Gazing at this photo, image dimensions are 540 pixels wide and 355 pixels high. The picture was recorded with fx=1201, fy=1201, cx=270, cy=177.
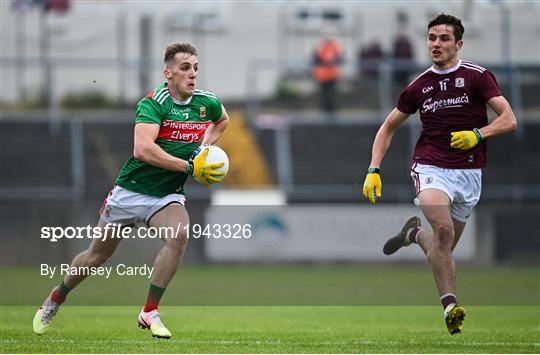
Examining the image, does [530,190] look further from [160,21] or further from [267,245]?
[160,21]

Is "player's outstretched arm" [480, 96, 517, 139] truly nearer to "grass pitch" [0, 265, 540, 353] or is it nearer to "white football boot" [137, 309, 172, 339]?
"grass pitch" [0, 265, 540, 353]

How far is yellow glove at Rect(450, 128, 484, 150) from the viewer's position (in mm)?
9570

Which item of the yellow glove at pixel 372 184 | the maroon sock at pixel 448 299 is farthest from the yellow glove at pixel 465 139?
the maroon sock at pixel 448 299

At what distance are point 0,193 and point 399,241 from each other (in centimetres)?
1234

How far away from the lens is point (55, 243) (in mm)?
16062

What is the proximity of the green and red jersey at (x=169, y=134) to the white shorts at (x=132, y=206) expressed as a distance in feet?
0.16

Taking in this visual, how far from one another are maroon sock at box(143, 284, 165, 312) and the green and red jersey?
78 cm

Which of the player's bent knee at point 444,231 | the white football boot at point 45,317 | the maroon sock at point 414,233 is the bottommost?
the white football boot at point 45,317

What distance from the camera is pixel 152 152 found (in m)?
9.45

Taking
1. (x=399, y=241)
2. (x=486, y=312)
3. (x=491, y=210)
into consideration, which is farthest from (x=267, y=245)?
(x=399, y=241)

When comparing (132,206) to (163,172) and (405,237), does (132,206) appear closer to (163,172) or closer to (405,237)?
(163,172)

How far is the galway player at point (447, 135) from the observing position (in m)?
9.73

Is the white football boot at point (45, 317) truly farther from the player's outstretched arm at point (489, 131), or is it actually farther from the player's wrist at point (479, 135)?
the player's wrist at point (479, 135)

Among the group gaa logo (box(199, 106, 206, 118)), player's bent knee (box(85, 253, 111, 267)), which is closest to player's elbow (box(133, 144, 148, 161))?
gaa logo (box(199, 106, 206, 118))
